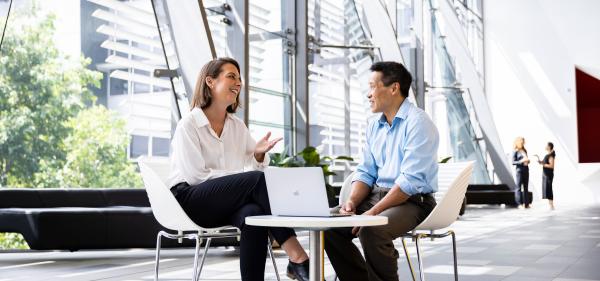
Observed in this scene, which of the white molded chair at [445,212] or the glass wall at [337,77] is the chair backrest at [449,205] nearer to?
the white molded chair at [445,212]

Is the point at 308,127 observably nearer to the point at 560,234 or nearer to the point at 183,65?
the point at 183,65

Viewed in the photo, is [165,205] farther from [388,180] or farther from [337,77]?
[337,77]

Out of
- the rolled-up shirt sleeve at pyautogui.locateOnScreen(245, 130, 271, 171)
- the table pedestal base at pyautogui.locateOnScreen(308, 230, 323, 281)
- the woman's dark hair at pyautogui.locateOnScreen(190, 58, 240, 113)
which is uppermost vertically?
the woman's dark hair at pyautogui.locateOnScreen(190, 58, 240, 113)

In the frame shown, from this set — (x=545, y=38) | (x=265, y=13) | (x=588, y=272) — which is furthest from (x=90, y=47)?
(x=545, y=38)

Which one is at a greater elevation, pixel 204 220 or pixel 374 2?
pixel 374 2

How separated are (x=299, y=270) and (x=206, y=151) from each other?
0.74 metres

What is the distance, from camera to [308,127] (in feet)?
30.4

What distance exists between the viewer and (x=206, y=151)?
10.1ft

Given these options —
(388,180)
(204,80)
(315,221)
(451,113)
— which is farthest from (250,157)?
(451,113)

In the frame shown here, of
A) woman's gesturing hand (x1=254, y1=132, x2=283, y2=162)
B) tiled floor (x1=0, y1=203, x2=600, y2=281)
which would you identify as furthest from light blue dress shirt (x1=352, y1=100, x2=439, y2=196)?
tiled floor (x1=0, y1=203, x2=600, y2=281)

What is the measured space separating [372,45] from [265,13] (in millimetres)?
2981

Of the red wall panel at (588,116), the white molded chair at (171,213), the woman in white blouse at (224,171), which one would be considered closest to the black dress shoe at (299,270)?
the woman in white blouse at (224,171)

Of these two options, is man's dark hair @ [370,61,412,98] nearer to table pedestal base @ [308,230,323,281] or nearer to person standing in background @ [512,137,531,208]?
table pedestal base @ [308,230,323,281]

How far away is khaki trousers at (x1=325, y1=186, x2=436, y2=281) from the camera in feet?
8.86
